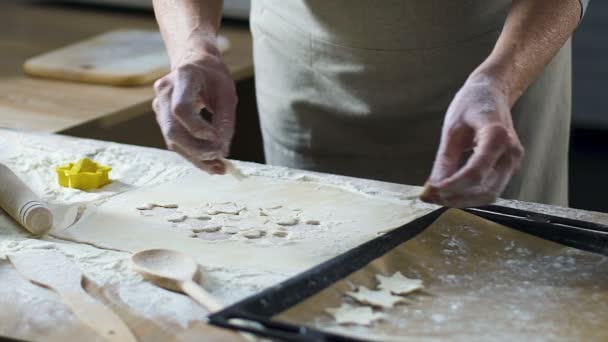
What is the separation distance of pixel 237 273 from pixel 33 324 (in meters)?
0.22

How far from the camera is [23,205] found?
112 centimetres


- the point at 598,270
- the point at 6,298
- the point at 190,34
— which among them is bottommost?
the point at 6,298

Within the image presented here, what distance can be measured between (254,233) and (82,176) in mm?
282

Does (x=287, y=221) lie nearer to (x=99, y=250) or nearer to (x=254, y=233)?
(x=254, y=233)

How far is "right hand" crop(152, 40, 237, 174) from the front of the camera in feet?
3.63

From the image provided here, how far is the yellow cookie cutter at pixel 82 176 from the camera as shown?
49.4 inches

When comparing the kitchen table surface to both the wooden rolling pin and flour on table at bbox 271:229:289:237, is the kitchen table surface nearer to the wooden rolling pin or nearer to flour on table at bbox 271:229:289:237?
the wooden rolling pin

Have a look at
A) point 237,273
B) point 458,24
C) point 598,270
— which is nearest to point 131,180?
point 237,273

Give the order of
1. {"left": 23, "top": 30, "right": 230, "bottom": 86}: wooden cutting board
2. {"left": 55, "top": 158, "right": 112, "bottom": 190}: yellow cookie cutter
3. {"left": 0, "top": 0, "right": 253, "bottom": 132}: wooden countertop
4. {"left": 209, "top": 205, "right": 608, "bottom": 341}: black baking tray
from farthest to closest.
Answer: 1. {"left": 23, "top": 30, "right": 230, "bottom": 86}: wooden cutting board
2. {"left": 0, "top": 0, "right": 253, "bottom": 132}: wooden countertop
3. {"left": 55, "top": 158, "right": 112, "bottom": 190}: yellow cookie cutter
4. {"left": 209, "top": 205, "right": 608, "bottom": 341}: black baking tray

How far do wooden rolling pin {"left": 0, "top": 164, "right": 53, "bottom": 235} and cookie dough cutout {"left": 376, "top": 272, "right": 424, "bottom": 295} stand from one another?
0.40 m

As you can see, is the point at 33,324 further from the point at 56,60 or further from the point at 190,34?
the point at 56,60

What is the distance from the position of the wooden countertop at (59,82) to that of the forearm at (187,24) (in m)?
0.35

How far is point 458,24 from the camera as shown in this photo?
1367 millimetres

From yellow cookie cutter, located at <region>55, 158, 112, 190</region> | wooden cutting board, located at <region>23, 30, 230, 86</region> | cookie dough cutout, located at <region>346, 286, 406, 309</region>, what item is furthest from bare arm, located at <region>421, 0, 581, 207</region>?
wooden cutting board, located at <region>23, 30, 230, 86</region>
